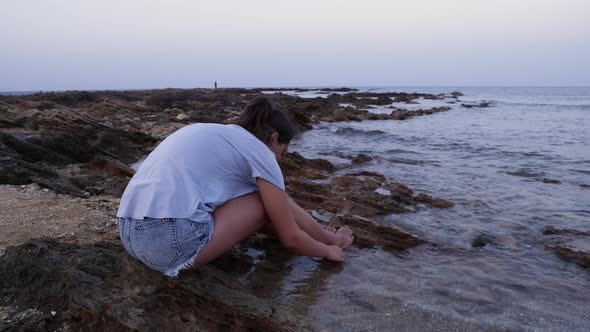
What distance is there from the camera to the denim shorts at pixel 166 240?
8.29 feet

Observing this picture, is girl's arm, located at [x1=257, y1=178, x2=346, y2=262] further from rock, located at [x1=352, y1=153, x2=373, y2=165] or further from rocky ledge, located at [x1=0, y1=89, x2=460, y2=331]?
rock, located at [x1=352, y1=153, x2=373, y2=165]

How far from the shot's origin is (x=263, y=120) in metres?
2.89

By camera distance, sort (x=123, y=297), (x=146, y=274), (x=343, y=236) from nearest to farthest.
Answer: (x=123, y=297) < (x=146, y=274) < (x=343, y=236)

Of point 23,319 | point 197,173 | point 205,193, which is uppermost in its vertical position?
point 197,173

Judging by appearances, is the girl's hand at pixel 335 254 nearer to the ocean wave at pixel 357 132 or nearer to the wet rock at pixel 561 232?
the wet rock at pixel 561 232

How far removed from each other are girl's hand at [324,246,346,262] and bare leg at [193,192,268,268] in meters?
0.91

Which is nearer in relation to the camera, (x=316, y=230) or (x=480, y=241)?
(x=316, y=230)

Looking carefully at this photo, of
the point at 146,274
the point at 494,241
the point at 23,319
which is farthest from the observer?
the point at 494,241

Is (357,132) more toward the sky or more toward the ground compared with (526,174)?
more toward the sky

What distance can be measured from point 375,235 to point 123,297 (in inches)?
107

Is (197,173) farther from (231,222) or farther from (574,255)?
(574,255)

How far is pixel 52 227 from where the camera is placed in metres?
3.72

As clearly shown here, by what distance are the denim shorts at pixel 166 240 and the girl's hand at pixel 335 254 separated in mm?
1247

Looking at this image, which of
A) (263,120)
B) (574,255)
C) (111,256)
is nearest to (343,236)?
(263,120)
